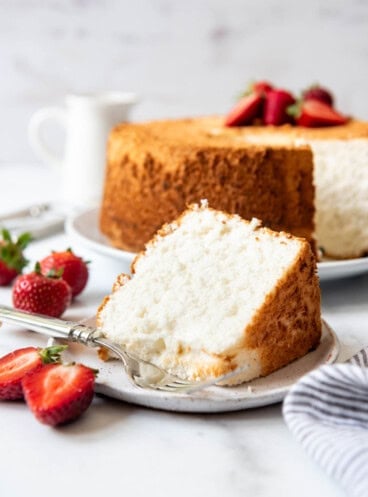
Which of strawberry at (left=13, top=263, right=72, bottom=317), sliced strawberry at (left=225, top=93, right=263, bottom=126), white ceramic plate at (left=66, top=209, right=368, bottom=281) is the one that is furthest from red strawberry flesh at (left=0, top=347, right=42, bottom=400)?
sliced strawberry at (left=225, top=93, right=263, bottom=126)

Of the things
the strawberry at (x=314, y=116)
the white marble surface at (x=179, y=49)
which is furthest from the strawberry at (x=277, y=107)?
the white marble surface at (x=179, y=49)

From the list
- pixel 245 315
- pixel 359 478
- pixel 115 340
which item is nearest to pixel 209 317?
pixel 245 315

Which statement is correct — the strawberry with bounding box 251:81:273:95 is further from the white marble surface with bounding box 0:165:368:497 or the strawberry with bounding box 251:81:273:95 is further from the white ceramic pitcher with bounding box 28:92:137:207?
the white marble surface with bounding box 0:165:368:497

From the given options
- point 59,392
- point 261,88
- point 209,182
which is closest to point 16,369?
point 59,392

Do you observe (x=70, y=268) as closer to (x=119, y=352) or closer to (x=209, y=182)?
(x=209, y=182)

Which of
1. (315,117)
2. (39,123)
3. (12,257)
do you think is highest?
(315,117)
